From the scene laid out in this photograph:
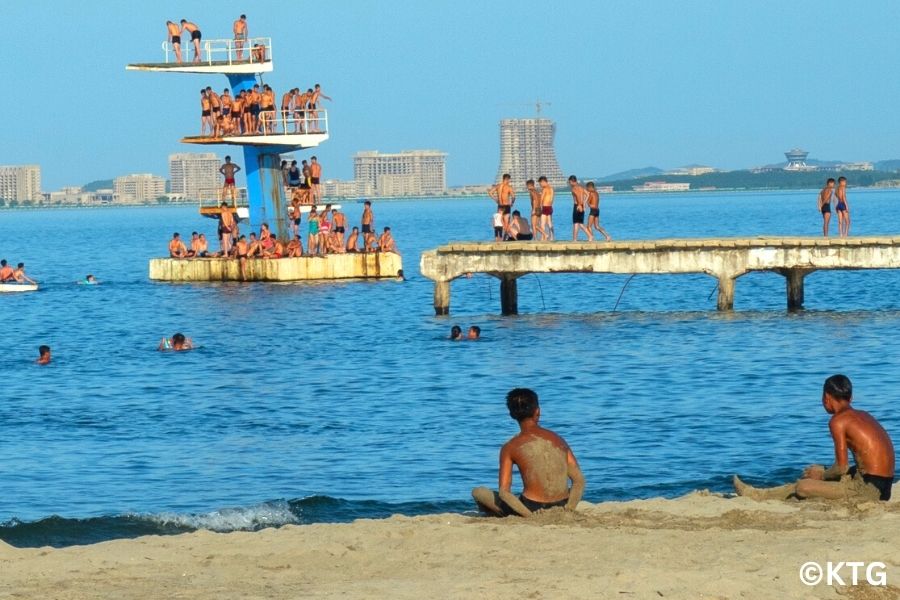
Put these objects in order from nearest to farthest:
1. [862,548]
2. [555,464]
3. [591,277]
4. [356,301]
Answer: [862,548] → [555,464] → [356,301] → [591,277]

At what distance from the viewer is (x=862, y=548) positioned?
11.6 metres

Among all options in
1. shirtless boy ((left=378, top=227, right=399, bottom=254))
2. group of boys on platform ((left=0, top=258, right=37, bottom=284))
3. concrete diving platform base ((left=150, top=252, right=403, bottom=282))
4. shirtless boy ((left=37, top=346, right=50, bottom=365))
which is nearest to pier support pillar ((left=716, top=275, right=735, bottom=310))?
shirtless boy ((left=37, top=346, right=50, bottom=365))

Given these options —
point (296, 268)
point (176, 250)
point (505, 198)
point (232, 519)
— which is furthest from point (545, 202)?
point (232, 519)

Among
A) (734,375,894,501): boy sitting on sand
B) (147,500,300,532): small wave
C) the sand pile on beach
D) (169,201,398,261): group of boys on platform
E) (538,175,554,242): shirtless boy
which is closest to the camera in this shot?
the sand pile on beach

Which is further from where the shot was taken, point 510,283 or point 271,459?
point 510,283

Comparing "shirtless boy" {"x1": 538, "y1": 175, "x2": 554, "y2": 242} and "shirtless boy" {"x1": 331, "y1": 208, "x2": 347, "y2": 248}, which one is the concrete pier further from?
"shirtless boy" {"x1": 331, "y1": 208, "x2": 347, "y2": 248}

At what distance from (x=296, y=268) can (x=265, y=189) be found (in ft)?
13.0

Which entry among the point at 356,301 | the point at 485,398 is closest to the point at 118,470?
the point at 485,398

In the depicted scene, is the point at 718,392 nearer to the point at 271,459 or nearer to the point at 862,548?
the point at 271,459

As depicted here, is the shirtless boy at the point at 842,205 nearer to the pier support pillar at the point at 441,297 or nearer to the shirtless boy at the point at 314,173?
the pier support pillar at the point at 441,297

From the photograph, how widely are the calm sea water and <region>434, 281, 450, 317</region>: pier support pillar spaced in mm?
469

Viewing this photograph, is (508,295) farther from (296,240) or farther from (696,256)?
(296,240)

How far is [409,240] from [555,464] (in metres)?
99.2

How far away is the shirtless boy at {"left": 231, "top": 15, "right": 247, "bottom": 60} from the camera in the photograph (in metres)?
53.4
